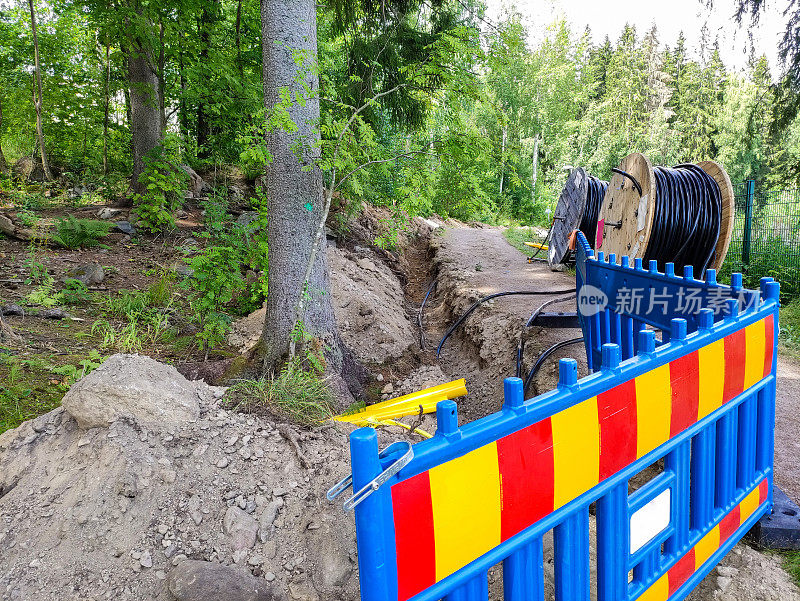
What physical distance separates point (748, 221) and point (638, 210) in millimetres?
4483

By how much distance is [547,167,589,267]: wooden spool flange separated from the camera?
978cm

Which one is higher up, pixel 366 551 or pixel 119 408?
pixel 366 551

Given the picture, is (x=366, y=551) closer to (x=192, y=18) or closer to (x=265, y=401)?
(x=265, y=401)

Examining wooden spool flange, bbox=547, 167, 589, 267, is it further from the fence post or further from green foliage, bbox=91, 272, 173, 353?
green foliage, bbox=91, 272, 173, 353

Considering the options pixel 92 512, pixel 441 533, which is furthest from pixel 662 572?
pixel 92 512

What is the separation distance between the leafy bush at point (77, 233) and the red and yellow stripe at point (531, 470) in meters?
8.90

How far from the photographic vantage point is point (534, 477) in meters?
1.29

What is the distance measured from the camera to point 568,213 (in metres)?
10.5

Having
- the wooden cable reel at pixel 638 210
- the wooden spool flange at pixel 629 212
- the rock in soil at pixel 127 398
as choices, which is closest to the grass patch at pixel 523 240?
the wooden spool flange at pixel 629 212

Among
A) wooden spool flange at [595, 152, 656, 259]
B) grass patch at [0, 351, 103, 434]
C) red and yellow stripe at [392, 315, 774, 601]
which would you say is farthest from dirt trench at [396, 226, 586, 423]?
grass patch at [0, 351, 103, 434]

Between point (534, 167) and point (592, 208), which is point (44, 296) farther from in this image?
point (534, 167)

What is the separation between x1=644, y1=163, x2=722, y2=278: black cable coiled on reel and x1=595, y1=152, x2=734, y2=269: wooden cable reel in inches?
3.8

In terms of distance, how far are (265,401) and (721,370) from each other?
292cm

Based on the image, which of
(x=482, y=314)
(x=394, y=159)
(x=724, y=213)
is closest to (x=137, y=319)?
(x=394, y=159)
